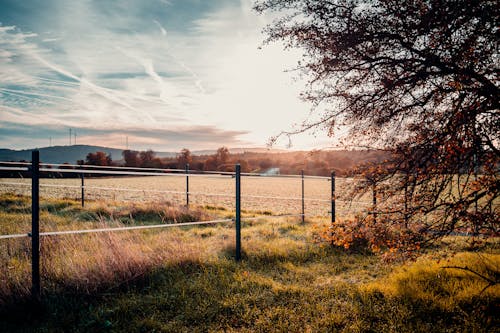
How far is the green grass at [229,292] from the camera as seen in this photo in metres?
3.55

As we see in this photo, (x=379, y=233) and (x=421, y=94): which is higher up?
(x=421, y=94)

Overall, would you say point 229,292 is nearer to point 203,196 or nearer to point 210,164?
point 203,196

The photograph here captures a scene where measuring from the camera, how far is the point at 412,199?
3.76m

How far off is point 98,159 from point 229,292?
45644mm

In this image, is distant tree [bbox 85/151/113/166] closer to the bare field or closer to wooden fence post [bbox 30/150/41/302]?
the bare field

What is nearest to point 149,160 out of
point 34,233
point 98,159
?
point 98,159

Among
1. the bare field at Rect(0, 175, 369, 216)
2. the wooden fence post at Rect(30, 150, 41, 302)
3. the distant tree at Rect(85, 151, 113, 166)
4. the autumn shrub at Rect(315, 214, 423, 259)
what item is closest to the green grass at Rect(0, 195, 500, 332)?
the wooden fence post at Rect(30, 150, 41, 302)

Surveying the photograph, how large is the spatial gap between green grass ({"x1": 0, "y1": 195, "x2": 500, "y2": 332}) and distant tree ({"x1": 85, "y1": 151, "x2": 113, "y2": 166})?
40.5 meters

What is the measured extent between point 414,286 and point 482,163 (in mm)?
1863

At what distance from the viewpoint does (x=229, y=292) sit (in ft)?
14.4

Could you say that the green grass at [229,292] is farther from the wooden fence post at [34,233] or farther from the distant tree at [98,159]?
the distant tree at [98,159]

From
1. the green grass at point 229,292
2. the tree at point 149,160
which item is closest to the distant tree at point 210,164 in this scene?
the tree at point 149,160

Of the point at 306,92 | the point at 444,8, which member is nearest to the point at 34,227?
the point at 306,92

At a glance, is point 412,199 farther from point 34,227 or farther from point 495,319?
point 34,227
